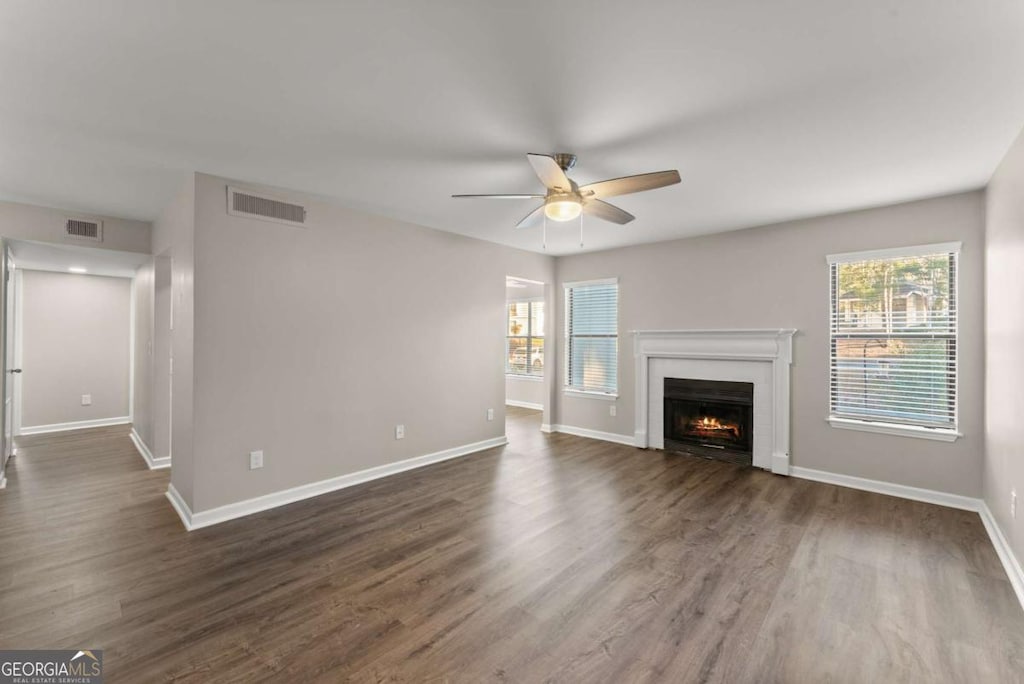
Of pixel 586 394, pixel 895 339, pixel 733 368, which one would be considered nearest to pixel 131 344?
pixel 586 394

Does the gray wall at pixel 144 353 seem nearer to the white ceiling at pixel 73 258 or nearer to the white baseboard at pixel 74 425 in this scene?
the white ceiling at pixel 73 258

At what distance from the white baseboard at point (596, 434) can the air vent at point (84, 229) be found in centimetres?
561

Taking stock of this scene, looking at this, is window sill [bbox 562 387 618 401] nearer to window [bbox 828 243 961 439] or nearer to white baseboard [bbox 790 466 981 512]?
white baseboard [bbox 790 466 981 512]

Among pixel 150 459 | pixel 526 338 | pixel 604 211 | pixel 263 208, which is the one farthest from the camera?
pixel 526 338

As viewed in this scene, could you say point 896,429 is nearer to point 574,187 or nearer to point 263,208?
point 574,187

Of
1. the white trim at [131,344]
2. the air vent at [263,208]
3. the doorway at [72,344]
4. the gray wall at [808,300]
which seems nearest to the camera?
the air vent at [263,208]

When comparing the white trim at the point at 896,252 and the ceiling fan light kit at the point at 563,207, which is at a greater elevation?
the ceiling fan light kit at the point at 563,207

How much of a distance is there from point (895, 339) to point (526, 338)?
241 inches

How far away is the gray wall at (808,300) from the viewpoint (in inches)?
141

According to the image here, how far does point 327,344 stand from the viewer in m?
3.93

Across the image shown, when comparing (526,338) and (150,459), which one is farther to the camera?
(526,338)

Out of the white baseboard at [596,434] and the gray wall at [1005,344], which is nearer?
the gray wall at [1005,344]

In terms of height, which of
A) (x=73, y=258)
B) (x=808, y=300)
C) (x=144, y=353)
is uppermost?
(x=73, y=258)

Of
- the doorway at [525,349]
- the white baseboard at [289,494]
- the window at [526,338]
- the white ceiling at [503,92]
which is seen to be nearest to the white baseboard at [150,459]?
the white baseboard at [289,494]
